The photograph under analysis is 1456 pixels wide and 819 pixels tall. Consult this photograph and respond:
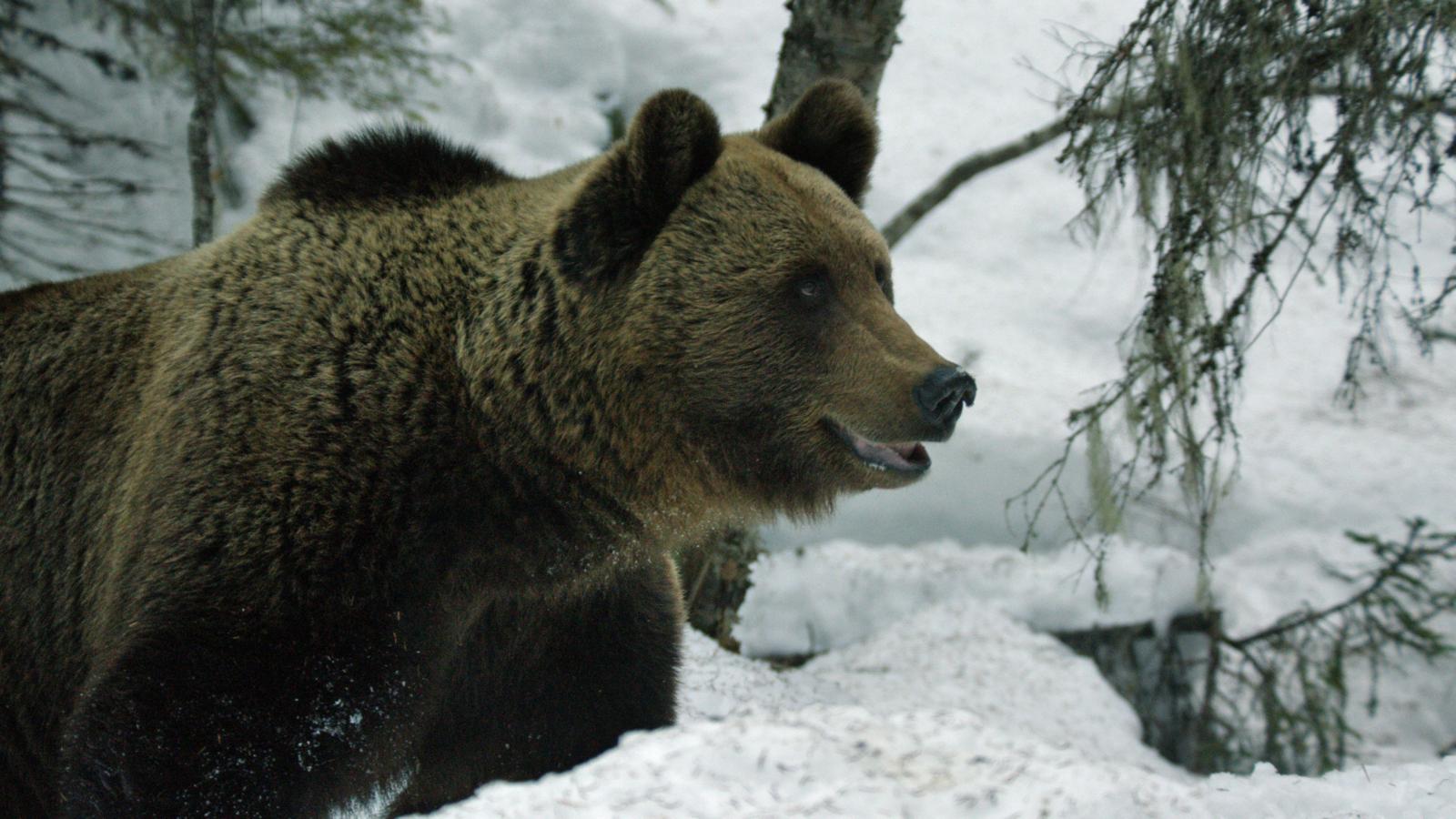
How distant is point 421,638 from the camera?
3000 mm

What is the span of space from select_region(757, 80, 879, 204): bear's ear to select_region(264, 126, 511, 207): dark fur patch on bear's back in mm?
951

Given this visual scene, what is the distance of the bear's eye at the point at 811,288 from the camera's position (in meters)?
3.12

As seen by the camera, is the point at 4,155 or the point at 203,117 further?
the point at 4,155

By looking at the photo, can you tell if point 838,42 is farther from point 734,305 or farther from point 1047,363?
point 1047,363

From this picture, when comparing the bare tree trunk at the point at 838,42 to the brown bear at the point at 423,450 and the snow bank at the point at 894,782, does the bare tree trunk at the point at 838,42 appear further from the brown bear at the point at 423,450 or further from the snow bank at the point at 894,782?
the snow bank at the point at 894,782

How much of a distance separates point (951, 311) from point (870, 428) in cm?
861

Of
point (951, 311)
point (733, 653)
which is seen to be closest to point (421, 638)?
point (733, 653)

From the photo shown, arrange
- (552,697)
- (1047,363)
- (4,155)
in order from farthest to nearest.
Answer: (1047,363), (4,155), (552,697)

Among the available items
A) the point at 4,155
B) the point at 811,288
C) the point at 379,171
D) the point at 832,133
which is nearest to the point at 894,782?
the point at 811,288

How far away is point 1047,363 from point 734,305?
8385 mm

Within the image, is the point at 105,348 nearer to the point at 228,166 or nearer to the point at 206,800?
the point at 206,800

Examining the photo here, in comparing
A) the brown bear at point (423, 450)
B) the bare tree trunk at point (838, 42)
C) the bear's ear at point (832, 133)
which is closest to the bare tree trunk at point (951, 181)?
the bare tree trunk at point (838, 42)

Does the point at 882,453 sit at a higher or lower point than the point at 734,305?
lower

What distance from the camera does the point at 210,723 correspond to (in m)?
2.74
